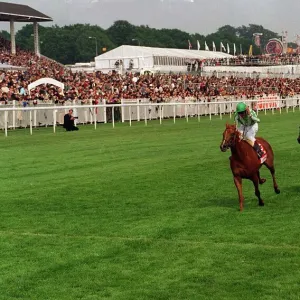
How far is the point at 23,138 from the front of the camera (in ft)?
84.2

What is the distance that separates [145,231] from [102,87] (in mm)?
31078

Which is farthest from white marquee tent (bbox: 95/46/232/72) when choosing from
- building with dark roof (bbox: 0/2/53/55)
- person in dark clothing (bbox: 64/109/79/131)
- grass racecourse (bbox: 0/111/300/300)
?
grass racecourse (bbox: 0/111/300/300)

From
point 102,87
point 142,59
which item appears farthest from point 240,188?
point 142,59

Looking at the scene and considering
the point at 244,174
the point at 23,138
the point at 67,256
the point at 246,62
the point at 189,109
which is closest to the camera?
the point at 67,256

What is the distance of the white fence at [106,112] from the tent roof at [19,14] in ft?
68.3

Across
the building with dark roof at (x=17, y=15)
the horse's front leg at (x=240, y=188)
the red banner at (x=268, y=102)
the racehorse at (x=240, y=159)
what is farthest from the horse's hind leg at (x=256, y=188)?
the building with dark roof at (x=17, y=15)

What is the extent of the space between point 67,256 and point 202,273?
5.58ft

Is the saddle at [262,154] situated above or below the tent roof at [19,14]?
below

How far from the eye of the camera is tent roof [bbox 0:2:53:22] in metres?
56.2

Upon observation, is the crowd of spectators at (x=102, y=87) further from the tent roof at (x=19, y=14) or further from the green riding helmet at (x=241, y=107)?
the green riding helmet at (x=241, y=107)

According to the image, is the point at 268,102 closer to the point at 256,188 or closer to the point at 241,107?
the point at 241,107

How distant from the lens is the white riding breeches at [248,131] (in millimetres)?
11062

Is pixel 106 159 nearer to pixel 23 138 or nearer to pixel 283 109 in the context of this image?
pixel 23 138

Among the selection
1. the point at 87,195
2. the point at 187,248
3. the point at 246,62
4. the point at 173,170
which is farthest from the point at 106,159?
the point at 246,62
